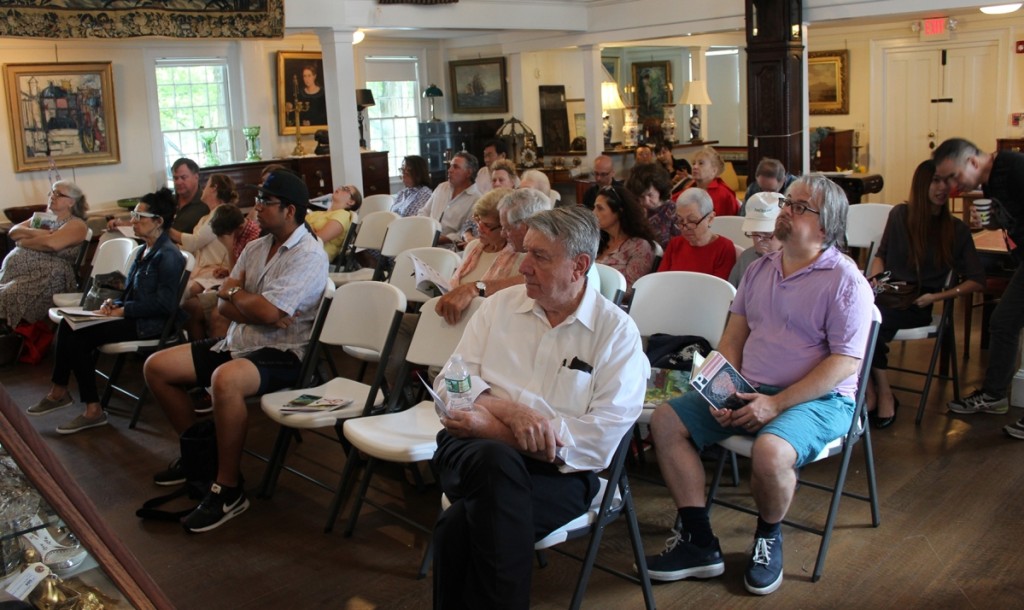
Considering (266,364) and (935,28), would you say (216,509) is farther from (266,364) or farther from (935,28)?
(935,28)

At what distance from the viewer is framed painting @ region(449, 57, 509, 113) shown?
13.3 metres

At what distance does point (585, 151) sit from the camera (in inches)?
517

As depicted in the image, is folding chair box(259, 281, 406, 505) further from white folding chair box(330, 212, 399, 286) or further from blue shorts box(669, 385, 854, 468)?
white folding chair box(330, 212, 399, 286)

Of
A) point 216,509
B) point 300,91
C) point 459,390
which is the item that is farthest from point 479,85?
point 459,390

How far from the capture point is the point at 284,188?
4.40 metres

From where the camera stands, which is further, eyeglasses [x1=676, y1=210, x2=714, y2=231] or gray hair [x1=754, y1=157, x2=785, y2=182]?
gray hair [x1=754, y1=157, x2=785, y2=182]

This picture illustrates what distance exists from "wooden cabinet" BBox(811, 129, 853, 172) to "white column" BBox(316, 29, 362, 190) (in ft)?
21.4

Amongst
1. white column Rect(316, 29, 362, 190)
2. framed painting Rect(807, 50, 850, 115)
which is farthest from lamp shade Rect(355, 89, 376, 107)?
framed painting Rect(807, 50, 850, 115)

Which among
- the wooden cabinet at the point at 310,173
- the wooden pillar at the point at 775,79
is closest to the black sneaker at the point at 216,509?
the wooden cabinet at the point at 310,173

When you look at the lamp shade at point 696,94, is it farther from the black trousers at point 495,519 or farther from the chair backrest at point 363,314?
the black trousers at point 495,519

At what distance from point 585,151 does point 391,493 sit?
31.2 ft

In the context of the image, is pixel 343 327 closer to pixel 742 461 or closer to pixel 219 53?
pixel 742 461

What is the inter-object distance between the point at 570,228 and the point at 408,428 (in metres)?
1.02

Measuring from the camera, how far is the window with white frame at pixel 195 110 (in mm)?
10930
